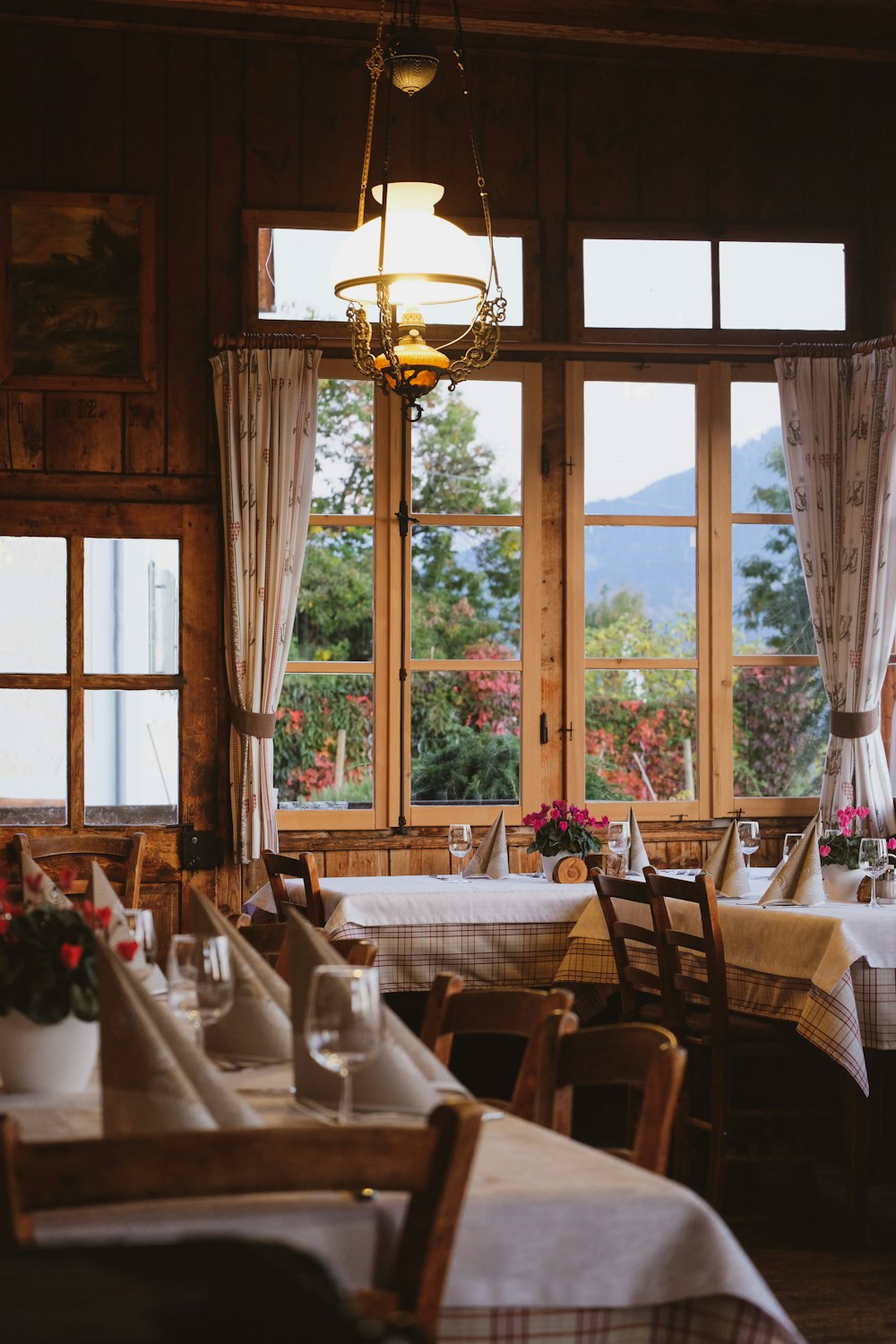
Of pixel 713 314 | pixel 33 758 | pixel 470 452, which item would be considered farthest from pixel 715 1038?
pixel 713 314

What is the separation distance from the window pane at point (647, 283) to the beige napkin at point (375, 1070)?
4548mm

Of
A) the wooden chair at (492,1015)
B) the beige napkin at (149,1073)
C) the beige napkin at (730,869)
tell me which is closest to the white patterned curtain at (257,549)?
the beige napkin at (730,869)

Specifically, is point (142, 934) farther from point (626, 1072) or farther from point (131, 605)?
point (131, 605)

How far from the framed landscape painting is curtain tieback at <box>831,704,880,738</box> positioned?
299 cm

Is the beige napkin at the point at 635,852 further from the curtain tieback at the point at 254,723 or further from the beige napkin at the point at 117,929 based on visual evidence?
the beige napkin at the point at 117,929

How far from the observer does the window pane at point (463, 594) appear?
6.07 metres

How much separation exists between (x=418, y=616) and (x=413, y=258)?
2.16 meters

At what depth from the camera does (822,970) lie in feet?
12.4

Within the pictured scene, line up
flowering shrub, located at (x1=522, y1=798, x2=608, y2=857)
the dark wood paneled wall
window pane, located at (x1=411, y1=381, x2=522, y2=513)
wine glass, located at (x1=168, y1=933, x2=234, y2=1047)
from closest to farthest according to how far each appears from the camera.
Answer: wine glass, located at (x1=168, y1=933, x2=234, y2=1047)
flowering shrub, located at (x1=522, y1=798, x2=608, y2=857)
the dark wood paneled wall
window pane, located at (x1=411, y1=381, x2=522, y2=513)

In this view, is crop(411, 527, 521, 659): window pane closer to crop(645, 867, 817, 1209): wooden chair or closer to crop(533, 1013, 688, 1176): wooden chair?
crop(645, 867, 817, 1209): wooden chair

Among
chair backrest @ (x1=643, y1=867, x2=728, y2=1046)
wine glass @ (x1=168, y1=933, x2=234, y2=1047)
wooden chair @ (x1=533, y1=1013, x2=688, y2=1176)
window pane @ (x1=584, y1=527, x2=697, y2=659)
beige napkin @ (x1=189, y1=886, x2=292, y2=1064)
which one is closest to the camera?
wooden chair @ (x1=533, y1=1013, x2=688, y2=1176)

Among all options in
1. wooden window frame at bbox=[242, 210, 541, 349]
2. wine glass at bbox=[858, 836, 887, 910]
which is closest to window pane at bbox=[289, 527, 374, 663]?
wooden window frame at bbox=[242, 210, 541, 349]

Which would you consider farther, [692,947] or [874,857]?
[874,857]

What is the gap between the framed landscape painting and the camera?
19.1ft
